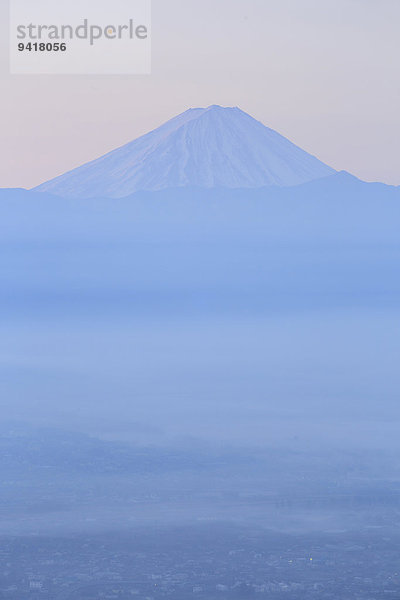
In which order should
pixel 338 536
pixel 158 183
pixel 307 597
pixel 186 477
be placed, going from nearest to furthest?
pixel 307 597, pixel 338 536, pixel 186 477, pixel 158 183

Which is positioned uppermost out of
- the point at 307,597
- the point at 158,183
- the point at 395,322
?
the point at 158,183

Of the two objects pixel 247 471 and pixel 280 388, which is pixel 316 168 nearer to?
pixel 280 388

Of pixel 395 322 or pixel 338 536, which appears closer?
pixel 338 536

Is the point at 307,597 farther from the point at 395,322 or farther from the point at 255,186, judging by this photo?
the point at 255,186

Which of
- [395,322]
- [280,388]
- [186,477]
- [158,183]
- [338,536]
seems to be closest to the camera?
[338,536]

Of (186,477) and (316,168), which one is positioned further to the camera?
(316,168)

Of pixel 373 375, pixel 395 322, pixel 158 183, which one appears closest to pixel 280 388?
pixel 373 375

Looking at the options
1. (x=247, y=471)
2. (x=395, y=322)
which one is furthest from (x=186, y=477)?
(x=395, y=322)

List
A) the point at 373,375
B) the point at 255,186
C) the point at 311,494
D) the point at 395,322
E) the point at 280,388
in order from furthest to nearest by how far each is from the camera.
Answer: the point at 255,186 → the point at 395,322 → the point at 373,375 → the point at 280,388 → the point at 311,494

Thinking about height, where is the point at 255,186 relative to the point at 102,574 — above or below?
above
